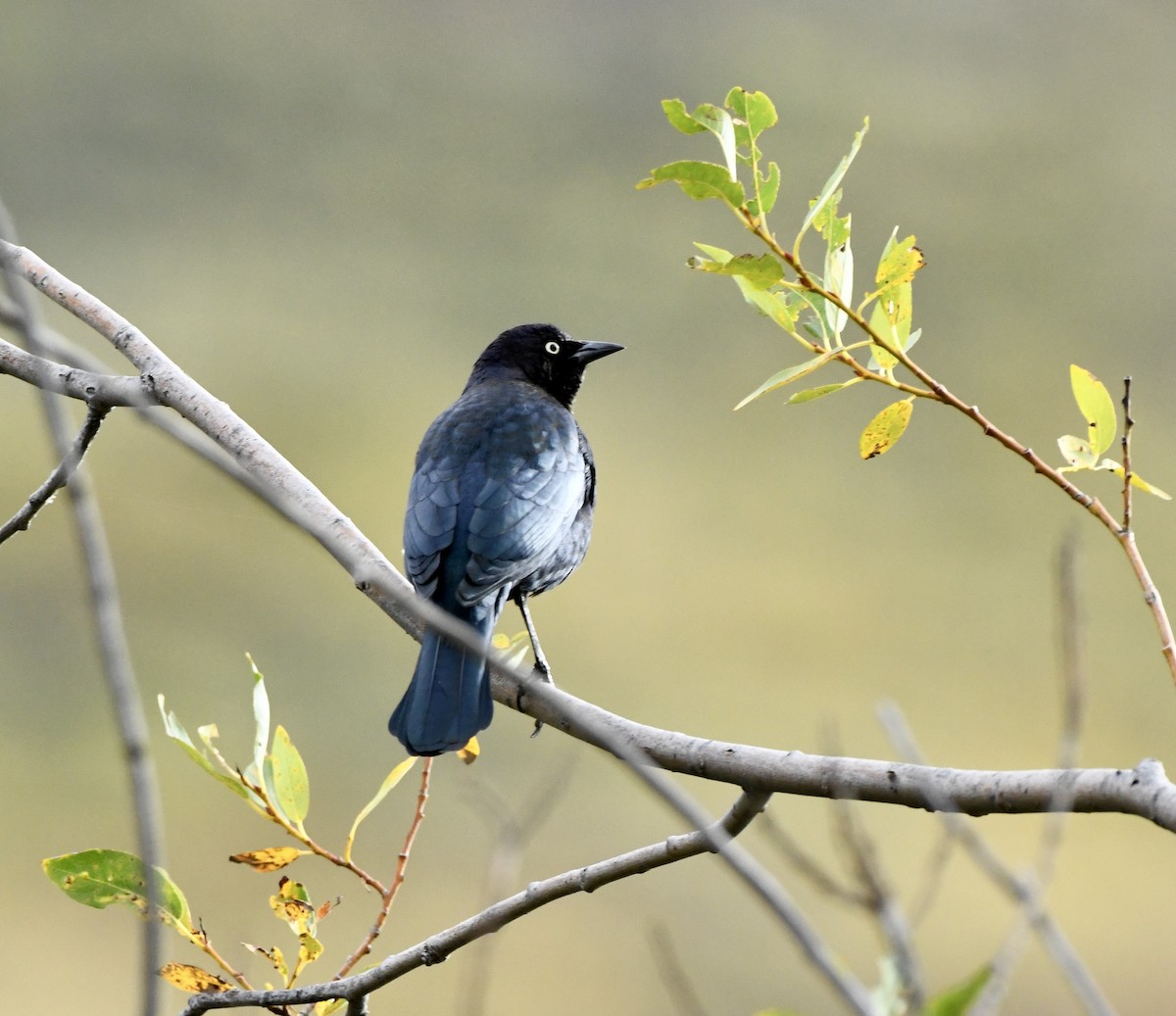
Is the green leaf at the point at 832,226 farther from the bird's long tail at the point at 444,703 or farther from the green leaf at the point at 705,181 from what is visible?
the bird's long tail at the point at 444,703

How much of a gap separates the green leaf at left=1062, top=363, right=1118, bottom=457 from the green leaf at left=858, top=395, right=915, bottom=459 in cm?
25

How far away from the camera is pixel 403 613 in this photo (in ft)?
9.00

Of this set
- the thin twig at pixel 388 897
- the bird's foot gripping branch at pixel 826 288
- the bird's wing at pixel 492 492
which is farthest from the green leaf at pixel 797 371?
the bird's wing at pixel 492 492

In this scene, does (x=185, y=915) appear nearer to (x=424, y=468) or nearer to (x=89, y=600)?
(x=89, y=600)

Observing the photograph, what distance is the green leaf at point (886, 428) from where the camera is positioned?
1946 millimetres

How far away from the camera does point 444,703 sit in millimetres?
2686

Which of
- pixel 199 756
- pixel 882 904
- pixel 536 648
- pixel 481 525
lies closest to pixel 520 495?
pixel 481 525

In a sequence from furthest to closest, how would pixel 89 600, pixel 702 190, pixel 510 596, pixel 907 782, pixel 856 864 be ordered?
pixel 510 596 → pixel 702 190 → pixel 907 782 → pixel 856 864 → pixel 89 600

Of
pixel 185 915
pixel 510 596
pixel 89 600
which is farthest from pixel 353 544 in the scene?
pixel 89 600

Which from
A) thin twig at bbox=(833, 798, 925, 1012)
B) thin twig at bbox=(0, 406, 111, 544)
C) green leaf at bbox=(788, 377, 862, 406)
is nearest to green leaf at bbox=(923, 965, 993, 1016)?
thin twig at bbox=(833, 798, 925, 1012)

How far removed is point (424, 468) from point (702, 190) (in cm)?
182

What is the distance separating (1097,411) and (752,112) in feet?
2.19

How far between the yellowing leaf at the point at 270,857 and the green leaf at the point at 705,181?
3.86ft

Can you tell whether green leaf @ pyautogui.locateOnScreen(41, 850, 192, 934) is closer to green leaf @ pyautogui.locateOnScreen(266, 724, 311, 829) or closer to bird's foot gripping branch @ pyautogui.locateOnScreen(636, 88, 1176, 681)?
green leaf @ pyautogui.locateOnScreen(266, 724, 311, 829)
